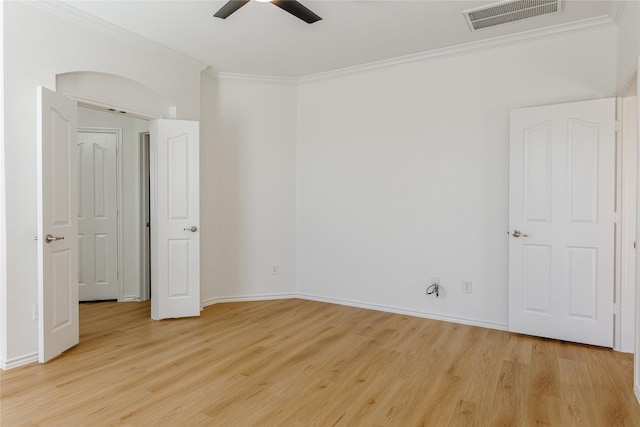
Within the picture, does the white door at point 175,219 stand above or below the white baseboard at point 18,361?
above

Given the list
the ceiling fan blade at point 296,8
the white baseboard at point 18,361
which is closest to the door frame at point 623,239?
the ceiling fan blade at point 296,8

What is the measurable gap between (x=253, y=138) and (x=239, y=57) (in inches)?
40.2

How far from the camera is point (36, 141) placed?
2906 mm

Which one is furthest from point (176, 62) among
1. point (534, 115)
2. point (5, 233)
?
point (534, 115)

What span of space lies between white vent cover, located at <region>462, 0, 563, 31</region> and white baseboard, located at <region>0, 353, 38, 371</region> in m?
4.43

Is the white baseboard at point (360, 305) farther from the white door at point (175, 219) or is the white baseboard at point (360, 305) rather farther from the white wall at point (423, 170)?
the white door at point (175, 219)

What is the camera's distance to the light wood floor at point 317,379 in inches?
85.7

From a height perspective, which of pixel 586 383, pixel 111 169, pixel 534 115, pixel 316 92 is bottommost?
pixel 586 383

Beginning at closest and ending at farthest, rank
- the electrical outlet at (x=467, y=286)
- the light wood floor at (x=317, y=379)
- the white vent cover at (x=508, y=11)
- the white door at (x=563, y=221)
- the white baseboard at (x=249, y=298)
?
the light wood floor at (x=317, y=379), the white vent cover at (x=508, y=11), the white door at (x=563, y=221), the electrical outlet at (x=467, y=286), the white baseboard at (x=249, y=298)

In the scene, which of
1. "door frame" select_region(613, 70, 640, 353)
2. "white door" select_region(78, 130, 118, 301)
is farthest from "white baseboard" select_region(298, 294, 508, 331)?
"white door" select_region(78, 130, 118, 301)

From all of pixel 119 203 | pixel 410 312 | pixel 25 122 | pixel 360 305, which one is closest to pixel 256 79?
pixel 119 203

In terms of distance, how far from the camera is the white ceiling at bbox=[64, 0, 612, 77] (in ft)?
10.1

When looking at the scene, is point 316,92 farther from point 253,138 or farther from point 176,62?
point 176,62

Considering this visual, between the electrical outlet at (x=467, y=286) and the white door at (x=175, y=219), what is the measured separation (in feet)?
9.31
